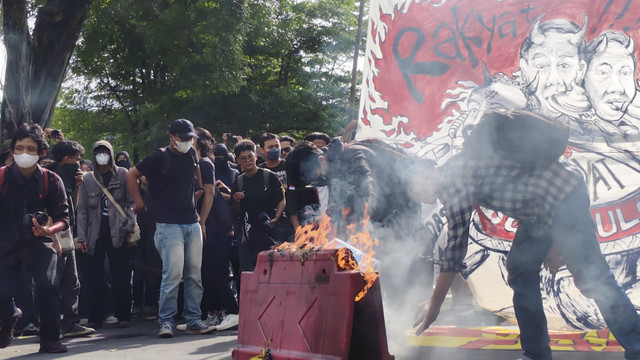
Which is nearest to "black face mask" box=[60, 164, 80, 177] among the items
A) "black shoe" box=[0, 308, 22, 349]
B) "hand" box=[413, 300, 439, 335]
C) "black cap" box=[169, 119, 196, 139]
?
"black cap" box=[169, 119, 196, 139]

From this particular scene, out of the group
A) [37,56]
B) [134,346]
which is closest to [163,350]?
[134,346]

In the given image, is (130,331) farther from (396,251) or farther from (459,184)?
(459,184)

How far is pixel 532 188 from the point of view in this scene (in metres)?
4.90

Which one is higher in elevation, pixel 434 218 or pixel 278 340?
pixel 434 218

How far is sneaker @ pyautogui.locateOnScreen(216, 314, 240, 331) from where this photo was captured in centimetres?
778

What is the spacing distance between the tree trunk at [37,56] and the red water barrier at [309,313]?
21.9 ft

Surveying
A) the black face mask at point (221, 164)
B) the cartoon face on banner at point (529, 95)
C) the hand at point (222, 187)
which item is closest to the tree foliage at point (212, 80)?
the black face mask at point (221, 164)

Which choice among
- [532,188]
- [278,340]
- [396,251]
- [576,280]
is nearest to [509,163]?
[532,188]

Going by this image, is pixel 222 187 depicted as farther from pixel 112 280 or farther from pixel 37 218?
pixel 37 218

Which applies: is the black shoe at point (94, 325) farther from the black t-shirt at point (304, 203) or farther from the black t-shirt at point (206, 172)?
the black t-shirt at point (304, 203)

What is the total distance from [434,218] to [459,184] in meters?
1.57

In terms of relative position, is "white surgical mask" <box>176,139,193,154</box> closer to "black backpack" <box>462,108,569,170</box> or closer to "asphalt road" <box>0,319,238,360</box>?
"asphalt road" <box>0,319,238,360</box>

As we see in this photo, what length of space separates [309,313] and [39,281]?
296 cm

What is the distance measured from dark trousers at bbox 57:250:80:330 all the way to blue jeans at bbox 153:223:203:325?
867mm
